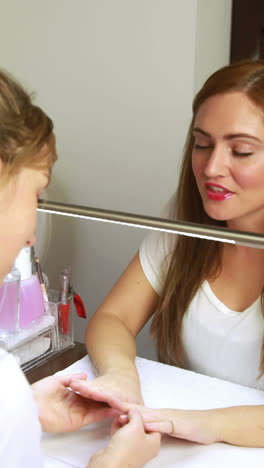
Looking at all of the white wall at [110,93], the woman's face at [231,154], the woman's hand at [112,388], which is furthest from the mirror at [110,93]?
the woman's hand at [112,388]

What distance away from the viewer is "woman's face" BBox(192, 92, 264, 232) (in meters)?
0.92

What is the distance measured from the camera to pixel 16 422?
20.8 inches

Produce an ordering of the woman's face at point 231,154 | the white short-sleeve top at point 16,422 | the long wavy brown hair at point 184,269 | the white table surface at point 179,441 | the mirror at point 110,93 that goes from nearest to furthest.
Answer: the white short-sleeve top at point 16,422
the white table surface at point 179,441
the woman's face at point 231,154
the long wavy brown hair at point 184,269
the mirror at point 110,93

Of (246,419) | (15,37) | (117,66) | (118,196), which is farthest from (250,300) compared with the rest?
(15,37)

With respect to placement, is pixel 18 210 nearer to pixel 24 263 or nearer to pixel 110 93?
pixel 24 263

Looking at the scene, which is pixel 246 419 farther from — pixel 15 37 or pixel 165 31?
pixel 15 37

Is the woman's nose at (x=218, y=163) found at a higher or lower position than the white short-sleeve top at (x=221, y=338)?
higher

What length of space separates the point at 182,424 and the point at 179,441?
3 cm

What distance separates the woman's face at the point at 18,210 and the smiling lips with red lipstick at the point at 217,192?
404 mm

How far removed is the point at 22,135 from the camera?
22.1 inches

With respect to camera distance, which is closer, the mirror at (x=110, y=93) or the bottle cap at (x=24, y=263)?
the bottle cap at (x=24, y=263)

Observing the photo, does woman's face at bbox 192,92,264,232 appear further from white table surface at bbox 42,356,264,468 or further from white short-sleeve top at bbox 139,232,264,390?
white table surface at bbox 42,356,264,468

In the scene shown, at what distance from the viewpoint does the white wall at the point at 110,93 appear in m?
1.37

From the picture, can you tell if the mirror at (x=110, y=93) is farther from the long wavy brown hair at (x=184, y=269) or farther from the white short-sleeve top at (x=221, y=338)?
the white short-sleeve top at (x=221, y=338)
